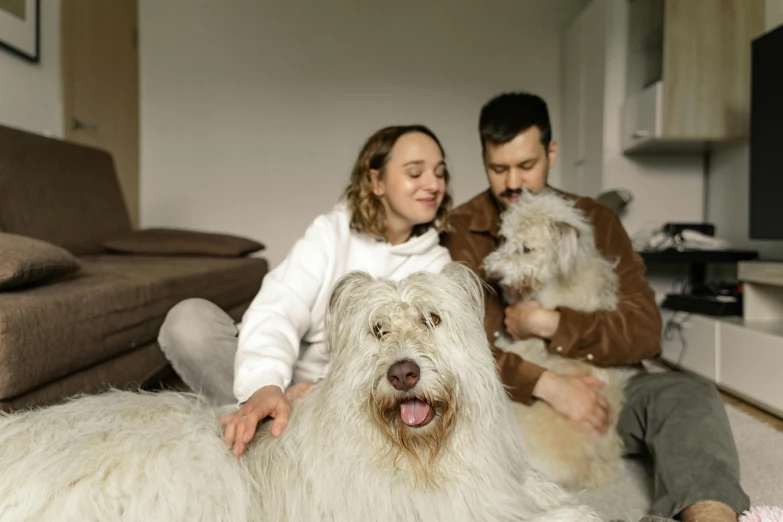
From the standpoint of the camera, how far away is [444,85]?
5617 mm

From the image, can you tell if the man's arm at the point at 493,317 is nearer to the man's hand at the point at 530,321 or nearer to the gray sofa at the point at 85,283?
the man's hand at the point at 530,321

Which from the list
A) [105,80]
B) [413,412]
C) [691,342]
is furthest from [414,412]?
[105,80]

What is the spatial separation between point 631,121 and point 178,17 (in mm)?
4137

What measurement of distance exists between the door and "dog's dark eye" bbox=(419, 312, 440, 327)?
409cm

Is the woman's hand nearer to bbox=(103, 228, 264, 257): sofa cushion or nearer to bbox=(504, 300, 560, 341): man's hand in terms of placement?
bbox=(504, 300, 560, 341): man's hand

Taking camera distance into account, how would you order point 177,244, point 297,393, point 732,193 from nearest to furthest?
point 297,393
point 177,244
point 732,193

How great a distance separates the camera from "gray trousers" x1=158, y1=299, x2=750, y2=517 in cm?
155

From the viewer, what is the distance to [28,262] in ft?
5.97

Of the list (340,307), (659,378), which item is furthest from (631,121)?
(340,307)

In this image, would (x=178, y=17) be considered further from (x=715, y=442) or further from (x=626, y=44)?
(x=715, y=442)

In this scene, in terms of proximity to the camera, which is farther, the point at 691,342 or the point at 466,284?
the point at 691,342

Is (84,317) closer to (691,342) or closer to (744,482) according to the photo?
(744,482)

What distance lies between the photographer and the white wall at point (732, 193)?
13.3ft

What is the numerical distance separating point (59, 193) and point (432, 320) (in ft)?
9.76
